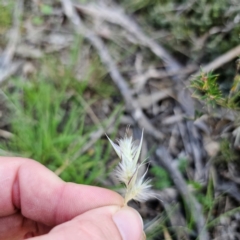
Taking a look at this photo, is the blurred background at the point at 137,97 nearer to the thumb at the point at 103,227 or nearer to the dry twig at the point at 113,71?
the dry twig at the point at 113,71

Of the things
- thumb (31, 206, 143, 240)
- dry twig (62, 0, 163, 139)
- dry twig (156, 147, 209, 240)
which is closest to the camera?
thumb (31, 206, 143, 240)

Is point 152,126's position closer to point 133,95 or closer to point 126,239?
point 133,95

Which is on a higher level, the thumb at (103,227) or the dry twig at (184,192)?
the thumb at (103,227)

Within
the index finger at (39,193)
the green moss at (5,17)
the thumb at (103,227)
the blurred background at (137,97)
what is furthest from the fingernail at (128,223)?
the green moss at (5,17)

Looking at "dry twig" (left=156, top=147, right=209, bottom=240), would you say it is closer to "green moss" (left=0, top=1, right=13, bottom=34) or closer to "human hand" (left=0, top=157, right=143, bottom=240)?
"human hand" (left=0, top=157, right=143, bottom=240)

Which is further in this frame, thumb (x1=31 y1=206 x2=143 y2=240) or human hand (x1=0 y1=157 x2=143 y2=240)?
human hand (x1=0 y1=157 x2=143 y2=240)

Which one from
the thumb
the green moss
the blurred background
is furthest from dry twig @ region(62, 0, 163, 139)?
the thumb

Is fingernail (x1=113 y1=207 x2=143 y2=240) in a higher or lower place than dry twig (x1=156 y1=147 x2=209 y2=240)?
higher

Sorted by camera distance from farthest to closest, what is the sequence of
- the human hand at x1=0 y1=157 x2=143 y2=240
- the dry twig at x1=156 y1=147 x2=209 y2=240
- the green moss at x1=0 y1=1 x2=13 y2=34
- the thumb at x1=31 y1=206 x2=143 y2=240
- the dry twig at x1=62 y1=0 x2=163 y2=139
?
the green moss at x1=0 y1=1 x2=13 y2=34, the dry twig at x1=62 y1=0 x2=163 y2=139, the dry twig at x1=156 y1=147 x2=209 y2=240, the human hand at x1=0 y1=157 x2=143 y2=240, the thumb at x1=31 y1=206 x2=143 y2=240
